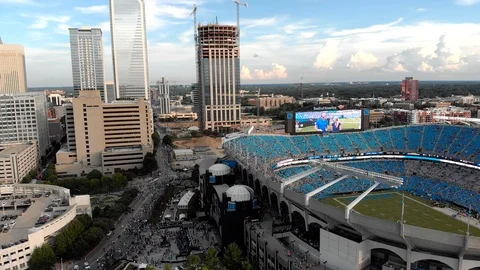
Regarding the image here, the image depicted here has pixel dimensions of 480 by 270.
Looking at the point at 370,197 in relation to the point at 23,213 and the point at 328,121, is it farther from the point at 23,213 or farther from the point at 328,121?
the point at 23,213

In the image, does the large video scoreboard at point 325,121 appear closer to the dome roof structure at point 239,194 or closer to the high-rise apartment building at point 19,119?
the dome roof structure at point 239,194

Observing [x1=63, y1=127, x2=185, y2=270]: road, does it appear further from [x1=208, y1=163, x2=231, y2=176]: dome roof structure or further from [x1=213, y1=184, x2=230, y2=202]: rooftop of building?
[x1=208, y1=163, x2=231, y2=176]: dome roof structure

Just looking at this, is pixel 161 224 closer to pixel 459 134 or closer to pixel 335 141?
pixel 335 141

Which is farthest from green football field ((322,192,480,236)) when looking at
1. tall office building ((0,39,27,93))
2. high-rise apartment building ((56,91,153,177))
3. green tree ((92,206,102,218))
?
tall office building ((0,39,27,93))

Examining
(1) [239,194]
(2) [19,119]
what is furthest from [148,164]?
(1) [239,194]

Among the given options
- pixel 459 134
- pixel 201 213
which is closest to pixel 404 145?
pixel 459 134

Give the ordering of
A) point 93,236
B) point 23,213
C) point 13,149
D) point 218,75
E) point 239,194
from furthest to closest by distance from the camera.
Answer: point 218,75, point 13,149, point 23,213, point 93,236, point 239,194
